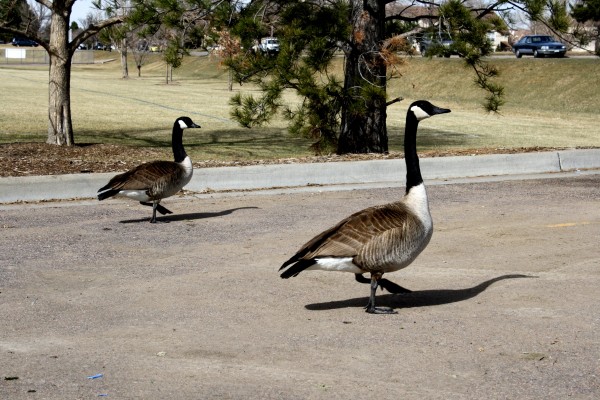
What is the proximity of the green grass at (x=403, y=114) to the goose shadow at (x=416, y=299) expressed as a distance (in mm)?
10081

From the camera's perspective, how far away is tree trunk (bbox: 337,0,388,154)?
59.2 feet

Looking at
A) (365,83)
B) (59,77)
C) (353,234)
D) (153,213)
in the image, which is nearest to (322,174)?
(365,83)

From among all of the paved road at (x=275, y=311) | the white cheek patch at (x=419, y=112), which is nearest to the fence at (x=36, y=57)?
the paved road at (x=275, y=311)

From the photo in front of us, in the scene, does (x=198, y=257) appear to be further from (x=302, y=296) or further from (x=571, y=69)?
(x=571, y=69)

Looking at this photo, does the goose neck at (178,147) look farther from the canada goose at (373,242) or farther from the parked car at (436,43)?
the parked car at (436,43)

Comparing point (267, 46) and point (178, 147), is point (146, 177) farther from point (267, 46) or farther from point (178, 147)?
point (267, 46)

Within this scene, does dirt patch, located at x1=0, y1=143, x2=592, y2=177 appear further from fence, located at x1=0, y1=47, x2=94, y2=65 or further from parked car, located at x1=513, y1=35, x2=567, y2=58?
fence, located at x1=0, y1=47, x2=94, y2=65

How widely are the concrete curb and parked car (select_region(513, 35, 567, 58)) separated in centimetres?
4797

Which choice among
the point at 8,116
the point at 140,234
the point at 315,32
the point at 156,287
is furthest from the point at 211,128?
the point at 156,287

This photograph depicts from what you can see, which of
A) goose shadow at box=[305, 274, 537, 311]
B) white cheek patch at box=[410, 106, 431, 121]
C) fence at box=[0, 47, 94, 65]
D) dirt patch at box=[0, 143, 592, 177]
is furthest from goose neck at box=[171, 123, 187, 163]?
fence at box=[0, 47, 94, 65]

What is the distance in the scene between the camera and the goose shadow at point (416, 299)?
7.80 meters

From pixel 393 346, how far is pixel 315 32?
456 inches

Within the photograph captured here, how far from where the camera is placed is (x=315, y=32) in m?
17.4

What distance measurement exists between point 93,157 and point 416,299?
11.5 m
